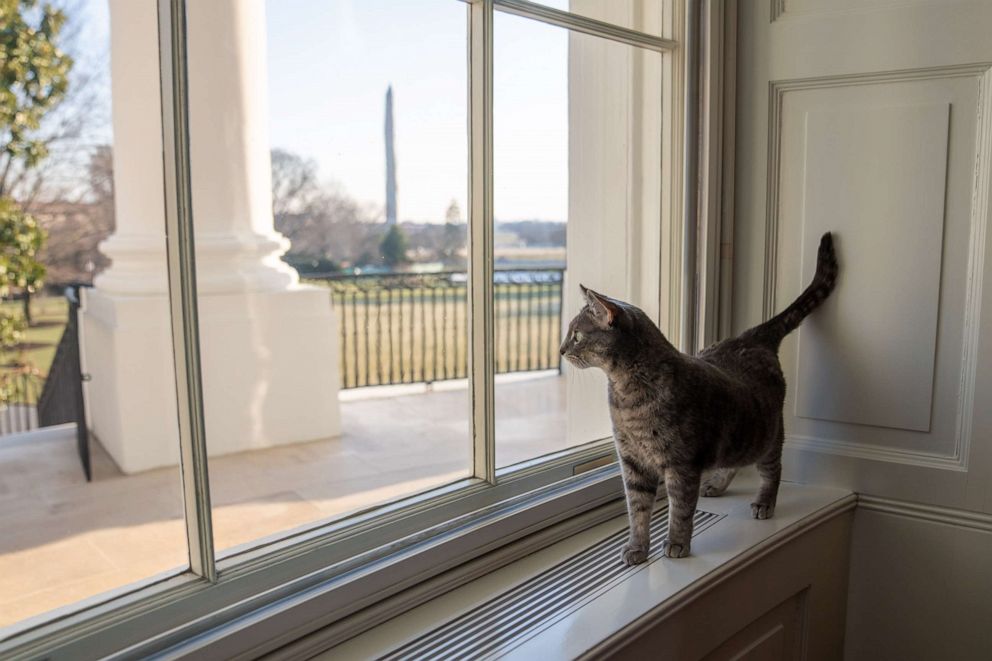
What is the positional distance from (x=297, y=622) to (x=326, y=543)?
162mm

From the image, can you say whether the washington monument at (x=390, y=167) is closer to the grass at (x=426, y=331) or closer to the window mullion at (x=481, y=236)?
the grass at (x=426, y=331)

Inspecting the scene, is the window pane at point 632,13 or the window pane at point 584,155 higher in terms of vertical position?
the window pane at point 632,13

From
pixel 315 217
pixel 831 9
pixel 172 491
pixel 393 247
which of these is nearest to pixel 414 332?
pixel 393 247

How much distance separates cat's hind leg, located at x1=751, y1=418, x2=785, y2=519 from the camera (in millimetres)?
1581

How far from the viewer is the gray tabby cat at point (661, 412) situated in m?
1.26

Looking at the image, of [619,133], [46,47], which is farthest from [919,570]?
[46,47]

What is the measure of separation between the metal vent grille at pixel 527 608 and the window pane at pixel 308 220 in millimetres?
1299

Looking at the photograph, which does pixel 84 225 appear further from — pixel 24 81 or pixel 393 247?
pixel 393 247

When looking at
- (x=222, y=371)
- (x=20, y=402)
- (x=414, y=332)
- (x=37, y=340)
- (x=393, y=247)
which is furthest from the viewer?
(x=414, y=332)

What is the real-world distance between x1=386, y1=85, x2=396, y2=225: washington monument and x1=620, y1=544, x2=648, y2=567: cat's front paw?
319 centimetres

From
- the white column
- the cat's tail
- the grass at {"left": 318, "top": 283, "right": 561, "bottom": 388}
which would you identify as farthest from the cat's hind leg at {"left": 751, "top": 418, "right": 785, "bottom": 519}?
the grass at {"left": 318, "top": 283, "right": 561, "bottom": 388}

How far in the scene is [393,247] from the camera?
496 centimetres

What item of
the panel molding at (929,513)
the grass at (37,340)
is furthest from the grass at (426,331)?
the panel molding at (929,513)

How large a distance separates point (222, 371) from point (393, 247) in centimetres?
182
